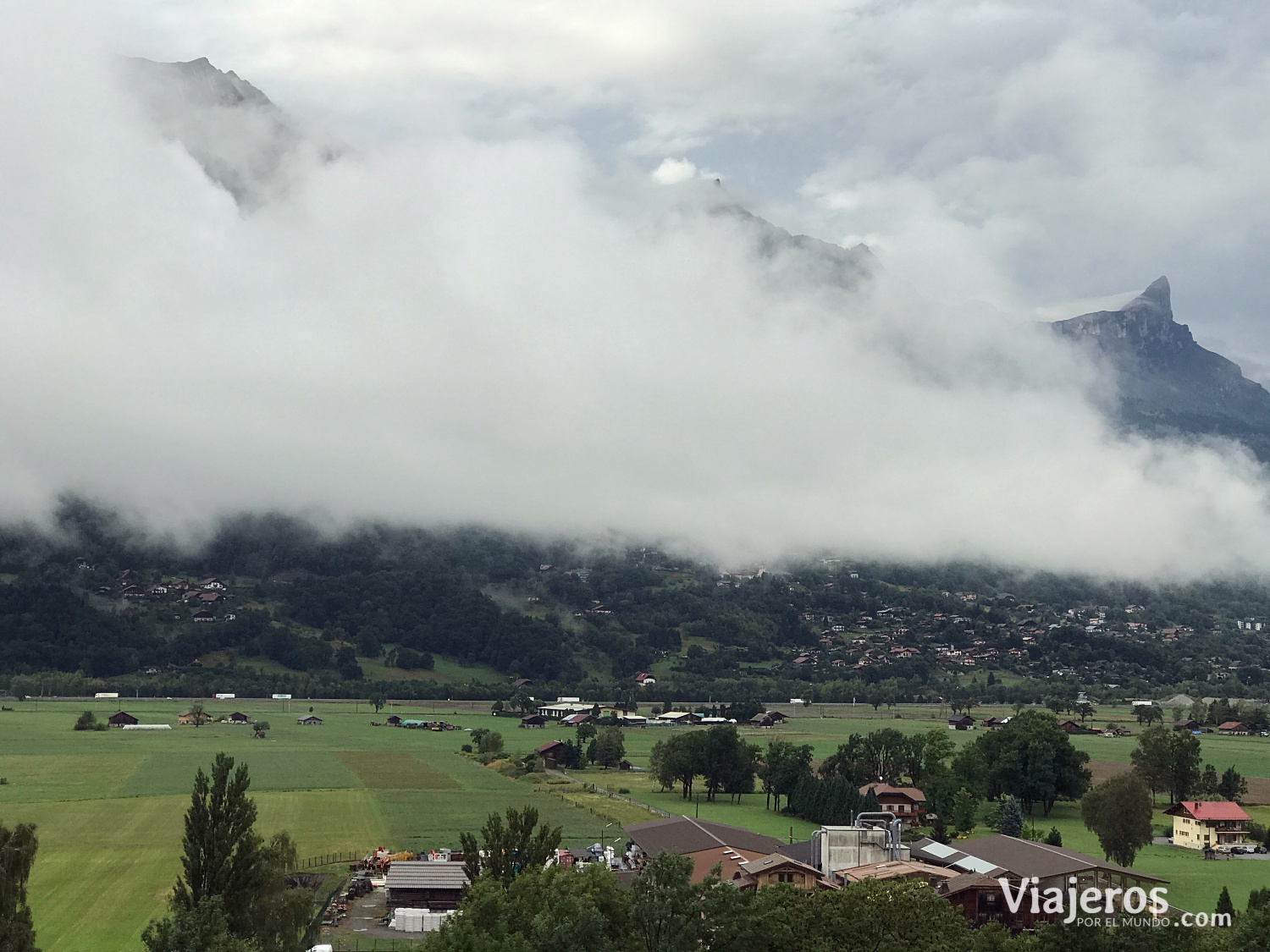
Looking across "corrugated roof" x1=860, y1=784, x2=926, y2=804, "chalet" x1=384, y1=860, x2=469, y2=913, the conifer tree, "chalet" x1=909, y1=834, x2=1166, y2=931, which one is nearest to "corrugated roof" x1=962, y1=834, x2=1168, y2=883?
"chalet" x1=909, y1=834, x2=1166, y2=931

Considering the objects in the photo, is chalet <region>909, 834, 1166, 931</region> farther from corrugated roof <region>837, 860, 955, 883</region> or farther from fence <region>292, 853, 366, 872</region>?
fence <region>292, 853, 366, 872</region>

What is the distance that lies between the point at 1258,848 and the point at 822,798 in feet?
94.6

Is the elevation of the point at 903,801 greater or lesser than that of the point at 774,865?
lesser

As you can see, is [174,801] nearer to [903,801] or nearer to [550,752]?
[550,752]

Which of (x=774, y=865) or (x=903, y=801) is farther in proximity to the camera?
(x=903, y=801)

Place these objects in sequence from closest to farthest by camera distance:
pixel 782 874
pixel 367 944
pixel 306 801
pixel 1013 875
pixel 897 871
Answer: pixel 367 944 < pixel 1013 875 < pixel 897 871 < pixel 782 874 < pixel 306 801

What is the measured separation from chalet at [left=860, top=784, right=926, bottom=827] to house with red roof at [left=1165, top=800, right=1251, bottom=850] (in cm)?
1744

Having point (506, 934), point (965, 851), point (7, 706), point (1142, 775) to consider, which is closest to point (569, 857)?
point (965, 851)

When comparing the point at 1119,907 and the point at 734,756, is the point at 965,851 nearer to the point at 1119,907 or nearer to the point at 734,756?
the point at 1119,907

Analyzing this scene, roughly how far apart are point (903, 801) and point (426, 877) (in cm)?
4213

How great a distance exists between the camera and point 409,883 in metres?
64.5

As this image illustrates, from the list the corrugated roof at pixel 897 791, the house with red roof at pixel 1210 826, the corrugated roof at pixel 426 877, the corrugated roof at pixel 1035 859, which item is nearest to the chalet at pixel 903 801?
the corrugated roof at pixel 897 791

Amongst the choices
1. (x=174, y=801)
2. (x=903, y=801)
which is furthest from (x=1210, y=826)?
(x=174, y=801)

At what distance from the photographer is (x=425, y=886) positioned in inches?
2534
